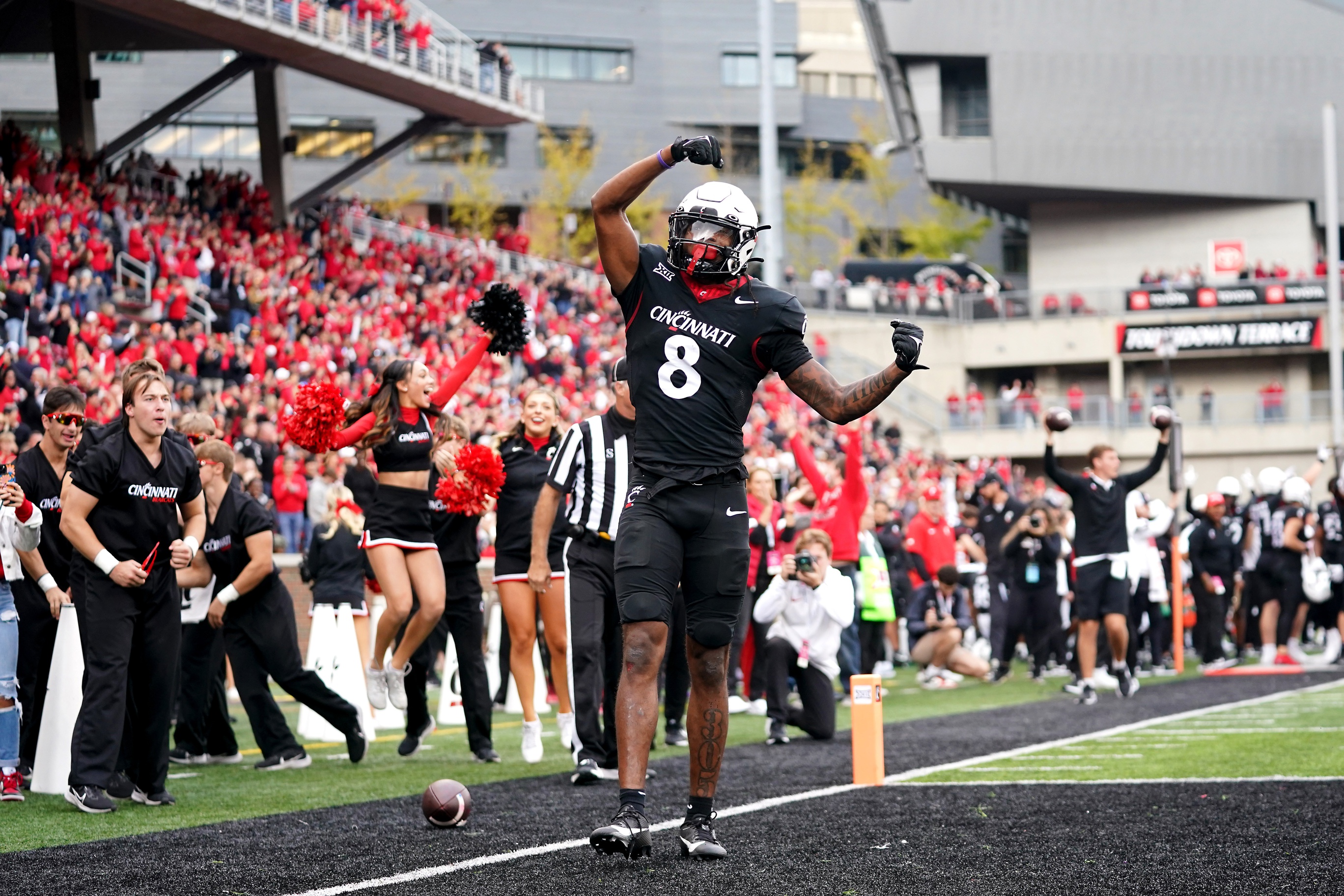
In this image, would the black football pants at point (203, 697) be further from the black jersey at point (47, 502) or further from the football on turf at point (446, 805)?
the football on turf at point (446, 805)

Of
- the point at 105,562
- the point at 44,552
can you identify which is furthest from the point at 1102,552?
the point at 105,562

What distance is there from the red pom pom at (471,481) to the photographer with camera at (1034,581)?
28.5ft

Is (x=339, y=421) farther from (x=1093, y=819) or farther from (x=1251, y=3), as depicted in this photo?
(x=1251, y=3)

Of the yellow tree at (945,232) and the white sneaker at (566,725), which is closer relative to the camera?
the white sneaker at (566,725)

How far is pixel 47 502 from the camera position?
889 centimetres

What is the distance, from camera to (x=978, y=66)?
56719 mm

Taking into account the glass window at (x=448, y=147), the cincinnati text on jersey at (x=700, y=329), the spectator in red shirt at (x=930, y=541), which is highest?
the glass window at (x=448, y=147)

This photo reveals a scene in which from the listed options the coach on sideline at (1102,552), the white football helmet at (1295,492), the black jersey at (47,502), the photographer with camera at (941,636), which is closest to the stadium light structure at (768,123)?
the photographer with camera at (941,636)

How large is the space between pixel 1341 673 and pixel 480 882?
14.4 metres

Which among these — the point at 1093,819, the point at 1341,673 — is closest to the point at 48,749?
the point at 1093,819

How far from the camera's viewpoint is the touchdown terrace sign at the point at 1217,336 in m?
52.4

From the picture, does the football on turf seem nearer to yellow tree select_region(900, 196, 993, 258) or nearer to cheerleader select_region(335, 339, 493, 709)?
cheerleader select_region(335, 339, 493, 709)

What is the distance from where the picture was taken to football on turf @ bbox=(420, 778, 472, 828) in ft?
22.8

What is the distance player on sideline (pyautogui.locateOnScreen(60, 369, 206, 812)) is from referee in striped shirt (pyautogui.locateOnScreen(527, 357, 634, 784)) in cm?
186
